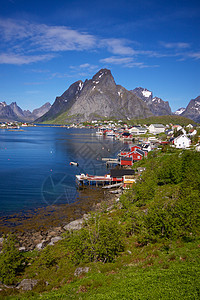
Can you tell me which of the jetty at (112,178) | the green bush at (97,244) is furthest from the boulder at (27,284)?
the jetty at (112,178)

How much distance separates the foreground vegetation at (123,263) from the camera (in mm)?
11474

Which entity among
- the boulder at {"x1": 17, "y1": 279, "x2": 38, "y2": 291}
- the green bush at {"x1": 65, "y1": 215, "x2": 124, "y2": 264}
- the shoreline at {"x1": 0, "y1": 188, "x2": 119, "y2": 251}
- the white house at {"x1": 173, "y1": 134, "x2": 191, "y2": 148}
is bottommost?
the shoreline at {"x1": 0, "y1": 188, "x2": 119, "y2": 251}

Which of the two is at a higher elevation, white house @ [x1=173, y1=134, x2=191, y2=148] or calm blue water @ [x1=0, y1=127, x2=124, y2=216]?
white house @ [x1=173, y1=134, x2=191, y2=148]

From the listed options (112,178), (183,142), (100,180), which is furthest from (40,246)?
(183,142)

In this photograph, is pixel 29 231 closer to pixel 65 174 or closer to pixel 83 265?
pixel 83 265

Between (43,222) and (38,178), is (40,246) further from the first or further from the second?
(38,178)

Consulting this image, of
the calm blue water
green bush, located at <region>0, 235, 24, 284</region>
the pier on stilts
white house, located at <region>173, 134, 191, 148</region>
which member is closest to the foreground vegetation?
green bush, located at <region>0, 235, 24, 284</region>

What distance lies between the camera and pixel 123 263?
15.9 meters

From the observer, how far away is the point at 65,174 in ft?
188

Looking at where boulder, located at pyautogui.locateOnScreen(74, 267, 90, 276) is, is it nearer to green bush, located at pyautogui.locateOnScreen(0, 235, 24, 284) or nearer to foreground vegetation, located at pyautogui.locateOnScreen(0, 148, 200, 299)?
foreground vegetation, located at pyautogui.locateOnScreen(0, 148, 200, 299)

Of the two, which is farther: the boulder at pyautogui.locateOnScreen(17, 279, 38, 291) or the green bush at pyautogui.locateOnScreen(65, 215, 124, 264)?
the green bush at pyautogui.locateOnScreen(65, 215, 124, 264)

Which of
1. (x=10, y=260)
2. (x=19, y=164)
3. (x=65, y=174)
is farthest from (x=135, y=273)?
(x=19, y=164)

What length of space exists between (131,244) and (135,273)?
6572mm

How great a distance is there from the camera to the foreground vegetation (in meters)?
11.5
